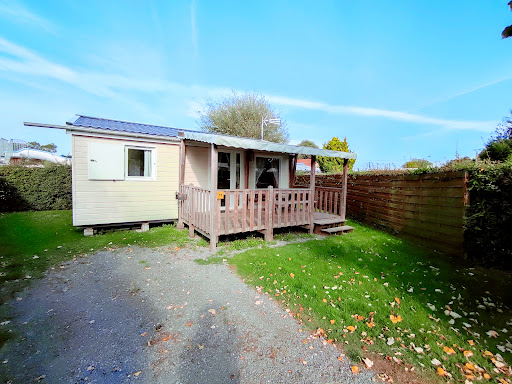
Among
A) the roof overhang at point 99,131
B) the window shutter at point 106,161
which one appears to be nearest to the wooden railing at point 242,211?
the roof overhang at point 99,131

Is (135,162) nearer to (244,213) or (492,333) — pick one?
(244,213)

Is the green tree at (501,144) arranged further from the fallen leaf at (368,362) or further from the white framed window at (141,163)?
the white framed window at (141,163)

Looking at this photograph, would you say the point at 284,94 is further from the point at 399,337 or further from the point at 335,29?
the point at 399,337

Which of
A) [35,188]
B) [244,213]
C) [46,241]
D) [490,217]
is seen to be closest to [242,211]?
[244,213]

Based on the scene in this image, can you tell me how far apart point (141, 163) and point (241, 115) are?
13434 millimetres

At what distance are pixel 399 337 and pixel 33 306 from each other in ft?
15.0

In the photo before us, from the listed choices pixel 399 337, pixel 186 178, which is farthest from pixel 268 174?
pixel 399 337

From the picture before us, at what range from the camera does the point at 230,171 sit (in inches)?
328

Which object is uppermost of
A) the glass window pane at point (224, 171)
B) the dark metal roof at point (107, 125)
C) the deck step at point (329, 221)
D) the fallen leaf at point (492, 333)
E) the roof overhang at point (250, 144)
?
the dark metal roof at point (107, 125)

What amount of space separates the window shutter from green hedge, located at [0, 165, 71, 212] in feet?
17.4

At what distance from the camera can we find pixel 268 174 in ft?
30.1

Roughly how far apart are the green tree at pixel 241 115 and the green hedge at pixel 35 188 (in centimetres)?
1176

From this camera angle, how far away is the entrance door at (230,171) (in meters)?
8.16

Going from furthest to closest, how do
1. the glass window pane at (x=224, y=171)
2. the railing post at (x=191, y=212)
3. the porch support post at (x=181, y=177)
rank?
the glass window pane at (x=224, y=171)
the porch support post at (x=181, y=177)
the railing post at (x=191, y=212)
